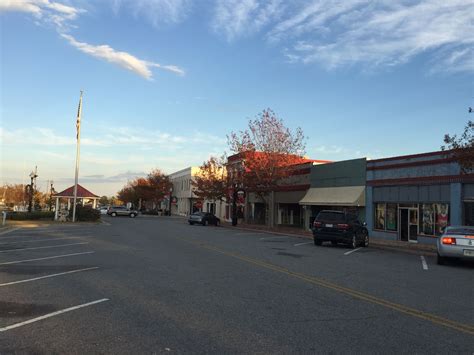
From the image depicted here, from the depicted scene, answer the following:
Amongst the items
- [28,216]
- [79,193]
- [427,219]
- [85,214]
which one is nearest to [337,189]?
[427,219]

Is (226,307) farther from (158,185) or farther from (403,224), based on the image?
(158,185)

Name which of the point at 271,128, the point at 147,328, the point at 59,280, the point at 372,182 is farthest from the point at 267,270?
the point at 271,128

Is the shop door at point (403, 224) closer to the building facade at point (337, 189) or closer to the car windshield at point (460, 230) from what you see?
the building facade at point (337, 189)

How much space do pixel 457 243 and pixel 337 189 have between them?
59.5 ft

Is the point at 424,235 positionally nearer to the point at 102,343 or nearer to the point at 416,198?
the point at 416,198

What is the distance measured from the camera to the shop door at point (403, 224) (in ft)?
87.9

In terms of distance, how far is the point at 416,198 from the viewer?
26.0m

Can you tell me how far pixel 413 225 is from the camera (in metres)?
26.3

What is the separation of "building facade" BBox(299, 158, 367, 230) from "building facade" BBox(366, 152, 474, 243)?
2.20 feet

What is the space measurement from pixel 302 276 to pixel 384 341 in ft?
17.1

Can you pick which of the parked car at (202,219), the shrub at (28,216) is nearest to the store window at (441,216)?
the parked car at (202,219)

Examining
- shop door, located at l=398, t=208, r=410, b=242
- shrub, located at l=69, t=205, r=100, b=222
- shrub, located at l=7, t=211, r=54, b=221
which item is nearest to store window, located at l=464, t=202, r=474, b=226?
shop door, located at l=398, t=208, r=410, b=242

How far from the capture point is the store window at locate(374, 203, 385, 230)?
28709mm

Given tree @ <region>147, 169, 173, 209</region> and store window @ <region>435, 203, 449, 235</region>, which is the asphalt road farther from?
tree @ <region>147, 169, 173, 209</region>
